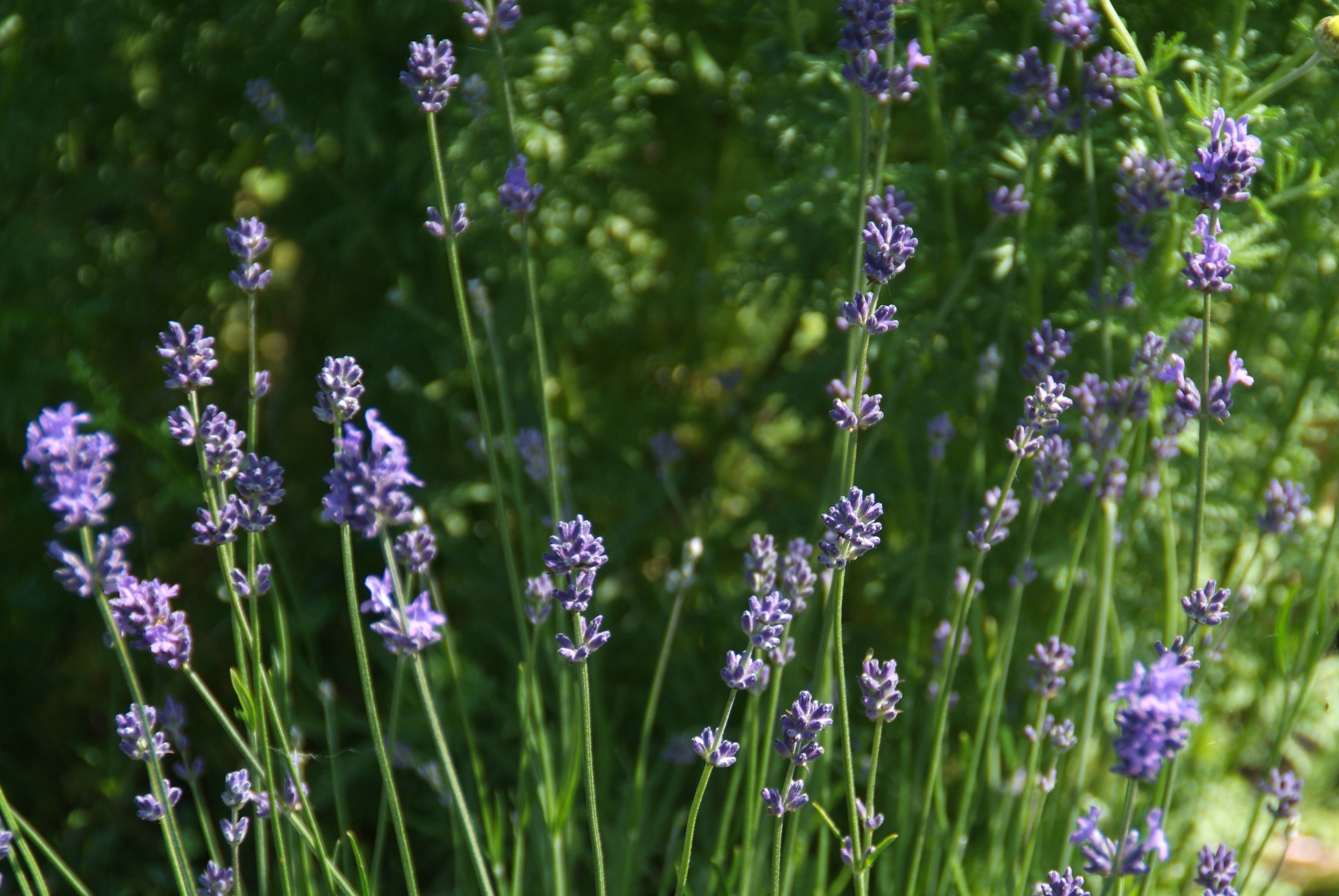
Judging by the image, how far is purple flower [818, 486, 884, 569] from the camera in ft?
3.63

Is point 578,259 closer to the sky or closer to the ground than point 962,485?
closer to the sky

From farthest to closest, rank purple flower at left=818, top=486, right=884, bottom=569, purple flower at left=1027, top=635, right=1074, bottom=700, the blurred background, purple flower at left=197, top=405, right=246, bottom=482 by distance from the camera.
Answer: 1. the blurred background
2. purple flower at left=1027, top=635, right=1074, bottom=700
3. purple flower at left=197, top=405, right=246, bottom=482
4. purple flower at left=818, top=486, right=884, bottom=569

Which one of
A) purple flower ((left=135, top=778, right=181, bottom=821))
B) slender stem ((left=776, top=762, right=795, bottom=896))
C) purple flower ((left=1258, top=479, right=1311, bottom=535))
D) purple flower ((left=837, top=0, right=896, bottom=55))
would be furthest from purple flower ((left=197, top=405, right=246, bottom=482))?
purple flower ((left=1258, top=479, right=1311, bottom=535))

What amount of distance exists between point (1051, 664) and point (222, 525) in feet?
3.40

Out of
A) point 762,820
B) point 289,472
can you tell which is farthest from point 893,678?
point 289,472

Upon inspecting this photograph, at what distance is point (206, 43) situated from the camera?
237 cm

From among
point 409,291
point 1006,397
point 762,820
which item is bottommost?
point 762,820

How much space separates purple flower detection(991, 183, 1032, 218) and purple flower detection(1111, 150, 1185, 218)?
0.42ft

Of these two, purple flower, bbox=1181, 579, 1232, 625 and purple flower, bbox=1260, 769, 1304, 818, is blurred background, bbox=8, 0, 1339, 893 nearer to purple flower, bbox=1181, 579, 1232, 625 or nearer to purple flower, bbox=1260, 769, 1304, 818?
purple flower, bbox=1260, 769, 1304, 818

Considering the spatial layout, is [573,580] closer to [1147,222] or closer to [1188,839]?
[1147,222]

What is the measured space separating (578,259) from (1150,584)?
1.35 meters

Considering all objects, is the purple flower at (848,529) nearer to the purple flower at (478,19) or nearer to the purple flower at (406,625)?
the purple flower at (406,625)

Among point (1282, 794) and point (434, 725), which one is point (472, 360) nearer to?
point (434, 725)

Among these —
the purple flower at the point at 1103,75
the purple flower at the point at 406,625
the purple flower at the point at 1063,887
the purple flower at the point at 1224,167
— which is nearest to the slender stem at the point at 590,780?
the purple flower at the point at 406,625
